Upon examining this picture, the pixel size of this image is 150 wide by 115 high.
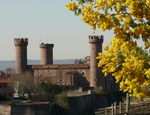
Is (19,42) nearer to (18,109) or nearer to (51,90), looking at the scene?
(51,90)

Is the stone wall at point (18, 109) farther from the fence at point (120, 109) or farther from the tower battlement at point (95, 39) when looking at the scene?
the tower battlement at point (95, 39)

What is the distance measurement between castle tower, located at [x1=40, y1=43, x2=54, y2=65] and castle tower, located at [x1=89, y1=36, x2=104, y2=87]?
33.7 ft

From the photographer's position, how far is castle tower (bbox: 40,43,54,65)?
3216 inches

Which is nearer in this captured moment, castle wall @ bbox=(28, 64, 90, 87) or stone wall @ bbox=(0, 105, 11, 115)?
stone wall @ bbox=(0, 105, 11, 115)

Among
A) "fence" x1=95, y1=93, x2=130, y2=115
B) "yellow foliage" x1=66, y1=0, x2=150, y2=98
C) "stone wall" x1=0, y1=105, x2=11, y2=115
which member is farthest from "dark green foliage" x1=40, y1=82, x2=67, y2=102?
"yellow foliage" x1=66, y1=0, x2=150, y2=98

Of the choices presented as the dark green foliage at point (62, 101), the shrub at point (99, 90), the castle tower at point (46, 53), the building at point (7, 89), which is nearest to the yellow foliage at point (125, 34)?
the dark green foliage at point (62, 101)

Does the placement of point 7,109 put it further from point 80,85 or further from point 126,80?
point 126,80

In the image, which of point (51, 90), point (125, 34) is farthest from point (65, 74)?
point (125, 34)

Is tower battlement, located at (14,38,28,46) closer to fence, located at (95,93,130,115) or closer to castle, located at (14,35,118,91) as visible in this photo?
castle, located at (14,35,118,91)

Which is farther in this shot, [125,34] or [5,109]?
[5,109]

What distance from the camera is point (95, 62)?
7244 centimetres

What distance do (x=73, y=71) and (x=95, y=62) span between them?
424cm

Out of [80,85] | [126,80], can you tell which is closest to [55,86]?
[80,85]

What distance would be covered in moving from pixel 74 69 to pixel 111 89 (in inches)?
246
